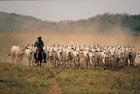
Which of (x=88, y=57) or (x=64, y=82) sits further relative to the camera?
(x=88, y=57)

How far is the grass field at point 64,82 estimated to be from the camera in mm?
19344

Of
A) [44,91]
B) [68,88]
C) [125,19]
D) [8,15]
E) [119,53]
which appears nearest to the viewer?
[44,91]

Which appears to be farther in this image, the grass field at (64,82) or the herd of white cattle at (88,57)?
the herd of white cattle at (88,57)

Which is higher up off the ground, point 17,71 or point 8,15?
point 8,15

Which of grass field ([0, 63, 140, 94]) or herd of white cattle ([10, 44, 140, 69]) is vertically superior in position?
herd of white cattle ([10, 44, 140, 69])

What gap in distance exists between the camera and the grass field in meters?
19.3

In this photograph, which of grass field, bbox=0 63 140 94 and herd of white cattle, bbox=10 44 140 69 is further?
herd of white cattle, bbox=10 44 140 69

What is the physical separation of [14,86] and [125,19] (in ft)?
389

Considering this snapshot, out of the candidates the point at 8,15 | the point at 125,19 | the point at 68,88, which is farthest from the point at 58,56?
the point at 8,15

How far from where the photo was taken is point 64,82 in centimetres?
2230

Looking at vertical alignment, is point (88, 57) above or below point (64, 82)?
above

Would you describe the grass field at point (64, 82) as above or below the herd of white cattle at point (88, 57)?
below

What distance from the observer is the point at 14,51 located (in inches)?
1501

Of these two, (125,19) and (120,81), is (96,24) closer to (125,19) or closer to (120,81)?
(125,19)
